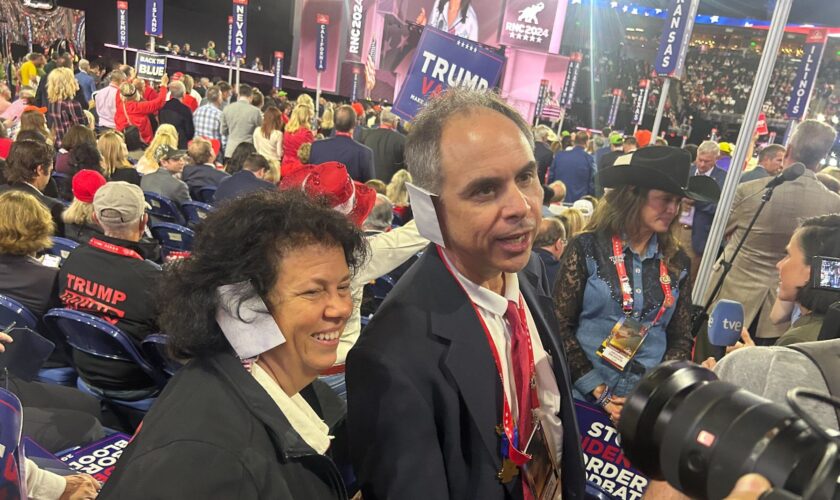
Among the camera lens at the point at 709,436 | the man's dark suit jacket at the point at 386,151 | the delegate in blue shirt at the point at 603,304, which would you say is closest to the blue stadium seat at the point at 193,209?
the man's dark suit jacket at the point at 386,151

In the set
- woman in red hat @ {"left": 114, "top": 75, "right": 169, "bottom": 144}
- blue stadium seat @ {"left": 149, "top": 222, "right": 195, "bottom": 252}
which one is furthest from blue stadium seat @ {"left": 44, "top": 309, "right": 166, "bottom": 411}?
woman in red hat @ {"left": 114, "top": 75, "right": 169, "bottom": 144}

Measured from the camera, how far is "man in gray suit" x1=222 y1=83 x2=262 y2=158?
319 inches

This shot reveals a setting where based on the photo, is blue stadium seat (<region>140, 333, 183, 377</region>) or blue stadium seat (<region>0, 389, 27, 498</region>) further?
blue stadium seat (<region>140, 333, 183, 377</region>)

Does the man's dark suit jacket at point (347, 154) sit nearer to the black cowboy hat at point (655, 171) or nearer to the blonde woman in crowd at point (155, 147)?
the blonde woman in crowd at point (155, 147)

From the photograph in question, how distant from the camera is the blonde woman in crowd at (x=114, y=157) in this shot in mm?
5453

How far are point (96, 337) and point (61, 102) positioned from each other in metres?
5.66

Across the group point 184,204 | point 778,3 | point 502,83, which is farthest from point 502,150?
point 502,83

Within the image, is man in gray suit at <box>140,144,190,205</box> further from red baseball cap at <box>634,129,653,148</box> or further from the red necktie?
red baseball cap at <box>634,129,653,148</box>

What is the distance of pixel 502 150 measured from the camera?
1.28m

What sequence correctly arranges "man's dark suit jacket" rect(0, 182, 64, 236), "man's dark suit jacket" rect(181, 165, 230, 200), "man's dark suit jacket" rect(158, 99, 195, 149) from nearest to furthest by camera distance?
"man's dark suit jacket" rect(0, 182, 64, 236) → "man's dark suit jacket" rect(181, 165, 230, 200) → "man's dark suit jacket" rect(158, 99, 195, 149)

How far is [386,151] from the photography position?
720cm

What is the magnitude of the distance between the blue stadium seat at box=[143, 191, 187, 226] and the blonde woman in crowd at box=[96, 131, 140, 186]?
0.40m

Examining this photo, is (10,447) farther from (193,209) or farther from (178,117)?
(178,117)

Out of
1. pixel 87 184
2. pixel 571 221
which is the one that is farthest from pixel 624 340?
pixel 87 184
